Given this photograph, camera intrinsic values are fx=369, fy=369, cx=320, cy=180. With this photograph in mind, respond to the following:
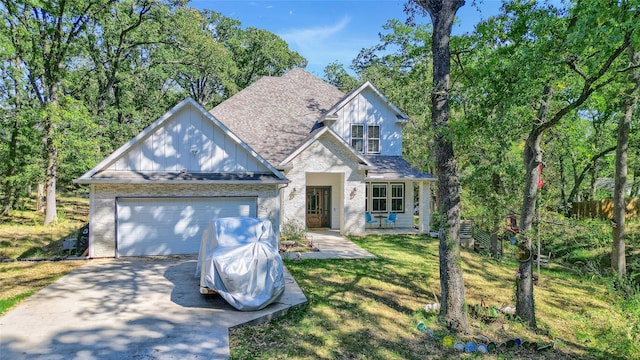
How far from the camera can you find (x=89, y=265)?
1165cm

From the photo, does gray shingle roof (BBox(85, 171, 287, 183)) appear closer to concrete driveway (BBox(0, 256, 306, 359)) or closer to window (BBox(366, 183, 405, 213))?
concrete driveway (BBox(0, 256, 306, 359))

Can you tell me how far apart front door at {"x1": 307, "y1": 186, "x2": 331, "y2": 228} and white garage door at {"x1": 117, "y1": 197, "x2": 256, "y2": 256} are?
633 centimetres

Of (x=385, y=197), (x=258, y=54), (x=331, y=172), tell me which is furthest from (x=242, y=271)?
(x=258, y=54)

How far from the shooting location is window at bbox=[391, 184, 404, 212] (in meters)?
19.4

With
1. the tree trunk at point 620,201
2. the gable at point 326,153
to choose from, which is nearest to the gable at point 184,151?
the gable at point 326,153

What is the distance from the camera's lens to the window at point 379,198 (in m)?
19.3

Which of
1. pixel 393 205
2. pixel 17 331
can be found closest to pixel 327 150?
pixel 393 205

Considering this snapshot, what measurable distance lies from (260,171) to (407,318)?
25.7 feet

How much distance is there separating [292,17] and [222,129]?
809cm

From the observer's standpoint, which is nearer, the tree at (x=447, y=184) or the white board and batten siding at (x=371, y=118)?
the tree at (x=447, y=184)

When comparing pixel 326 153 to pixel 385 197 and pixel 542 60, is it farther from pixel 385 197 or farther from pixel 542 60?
pixel 542 60

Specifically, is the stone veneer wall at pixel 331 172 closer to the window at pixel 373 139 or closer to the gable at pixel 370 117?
the gable at pixel 370 117

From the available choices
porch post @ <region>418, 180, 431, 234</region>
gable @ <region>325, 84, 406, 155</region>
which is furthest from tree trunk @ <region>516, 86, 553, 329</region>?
gable @ <region>325, 84, 406, 155</region>

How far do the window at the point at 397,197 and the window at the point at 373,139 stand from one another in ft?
7.29
